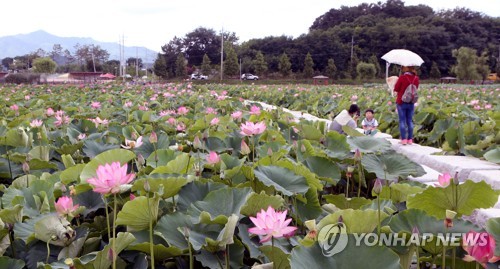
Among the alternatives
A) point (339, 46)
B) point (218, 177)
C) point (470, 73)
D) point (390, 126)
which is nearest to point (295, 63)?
point (339, 46)

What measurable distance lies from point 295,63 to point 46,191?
52018 millimetres

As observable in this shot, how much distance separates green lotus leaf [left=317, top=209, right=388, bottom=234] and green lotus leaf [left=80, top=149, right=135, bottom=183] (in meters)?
0.70

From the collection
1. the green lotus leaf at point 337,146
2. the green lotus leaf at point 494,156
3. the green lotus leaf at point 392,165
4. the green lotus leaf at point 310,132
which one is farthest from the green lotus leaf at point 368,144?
the green lotus leaf at point 494,156

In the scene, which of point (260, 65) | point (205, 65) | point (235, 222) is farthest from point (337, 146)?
point (260, 65)

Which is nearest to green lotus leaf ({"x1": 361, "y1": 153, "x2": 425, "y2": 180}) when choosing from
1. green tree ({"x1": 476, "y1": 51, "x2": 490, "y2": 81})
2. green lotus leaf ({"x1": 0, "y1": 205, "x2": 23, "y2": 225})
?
green lotus leaf ({"x1": 0, "y1": 205, "x2": 23, "y2": 225})

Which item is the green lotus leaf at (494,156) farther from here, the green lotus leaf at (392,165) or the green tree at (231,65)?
the green tree at (231,65)

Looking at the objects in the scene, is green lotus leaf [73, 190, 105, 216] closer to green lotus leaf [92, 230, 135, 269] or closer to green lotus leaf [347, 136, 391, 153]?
green lotus leaf [92, 230, 135, 269]

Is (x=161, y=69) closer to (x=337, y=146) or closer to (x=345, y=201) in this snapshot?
(x=337, y=146)

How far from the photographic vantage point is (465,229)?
965mm

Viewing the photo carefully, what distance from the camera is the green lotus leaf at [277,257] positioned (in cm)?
89

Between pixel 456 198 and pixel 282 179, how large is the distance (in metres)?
0.46

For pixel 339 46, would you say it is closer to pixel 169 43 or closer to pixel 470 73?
pixel 470 73

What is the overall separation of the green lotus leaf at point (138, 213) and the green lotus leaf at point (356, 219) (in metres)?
0.36

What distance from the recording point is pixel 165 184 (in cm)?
110
